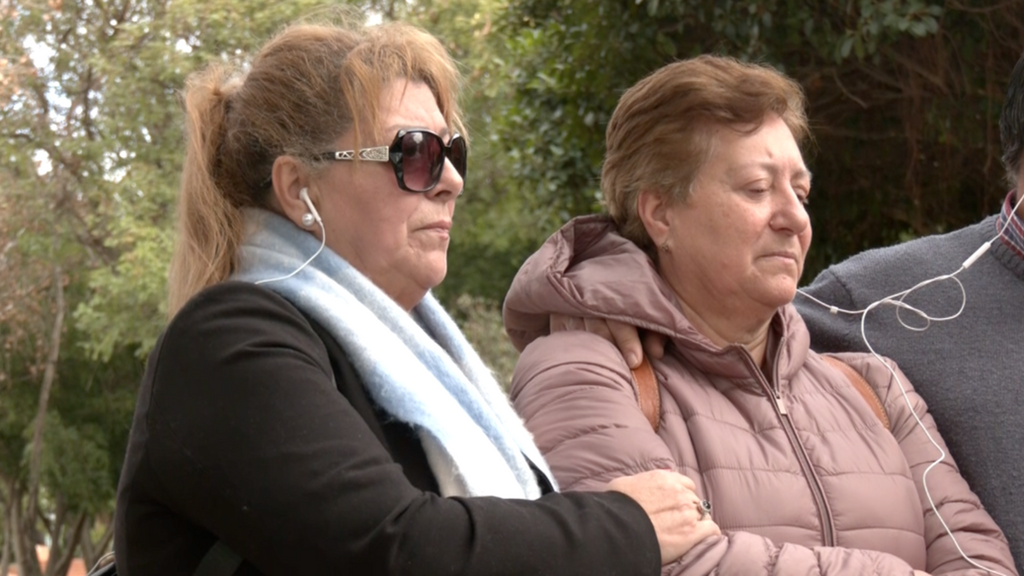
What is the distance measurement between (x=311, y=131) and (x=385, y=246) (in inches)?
9.9

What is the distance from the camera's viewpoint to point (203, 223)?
7.75 ft

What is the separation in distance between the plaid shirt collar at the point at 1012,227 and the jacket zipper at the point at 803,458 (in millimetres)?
880

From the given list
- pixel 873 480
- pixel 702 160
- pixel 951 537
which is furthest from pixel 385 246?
pixel 951 537

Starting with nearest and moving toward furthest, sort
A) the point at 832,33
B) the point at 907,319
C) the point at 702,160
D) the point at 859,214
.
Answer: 1. the point at 702,160
2. the point at 907,319
3. the point at 832,33
4. the point at 859,214

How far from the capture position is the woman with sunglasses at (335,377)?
1.88 meters

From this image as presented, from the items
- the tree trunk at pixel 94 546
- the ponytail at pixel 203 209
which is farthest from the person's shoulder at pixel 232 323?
the tree trunk at pixel 94 546

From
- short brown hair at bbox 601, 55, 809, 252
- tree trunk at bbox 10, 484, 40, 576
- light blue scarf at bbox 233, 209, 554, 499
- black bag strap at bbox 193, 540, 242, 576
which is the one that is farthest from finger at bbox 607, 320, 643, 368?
tree trunk at bbox 10, 484, 40, 576

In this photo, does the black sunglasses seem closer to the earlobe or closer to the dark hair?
the earlobe

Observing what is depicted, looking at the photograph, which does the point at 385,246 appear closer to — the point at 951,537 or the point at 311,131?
the point at 311,131

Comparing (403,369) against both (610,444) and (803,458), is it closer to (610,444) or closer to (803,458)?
(610,444)

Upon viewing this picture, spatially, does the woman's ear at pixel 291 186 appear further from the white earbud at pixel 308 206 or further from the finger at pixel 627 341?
the finger at pixel 627 341

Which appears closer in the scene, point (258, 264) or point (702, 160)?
point (258, 264)

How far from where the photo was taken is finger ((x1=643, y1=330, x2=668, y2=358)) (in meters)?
2.92

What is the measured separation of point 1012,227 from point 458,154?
66.4 inches
